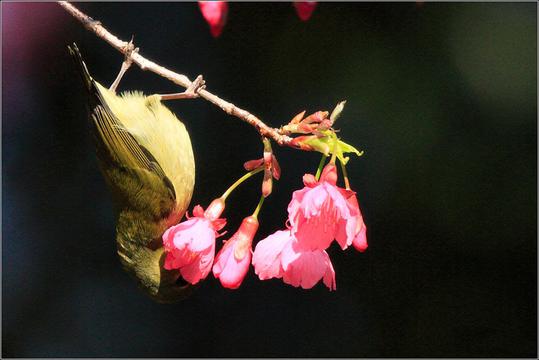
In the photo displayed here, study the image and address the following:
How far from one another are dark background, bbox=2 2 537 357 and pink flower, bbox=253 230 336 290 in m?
1.68

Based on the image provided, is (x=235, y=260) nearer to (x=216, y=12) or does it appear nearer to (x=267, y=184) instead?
(x=267, y=184)

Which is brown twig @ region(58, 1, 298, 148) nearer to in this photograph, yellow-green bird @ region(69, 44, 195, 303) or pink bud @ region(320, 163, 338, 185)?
pink bud @ region(320, 163, 338, 185)

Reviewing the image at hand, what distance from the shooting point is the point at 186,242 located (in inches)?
59.6

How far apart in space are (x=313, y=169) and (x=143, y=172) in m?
1.40

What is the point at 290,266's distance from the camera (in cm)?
145

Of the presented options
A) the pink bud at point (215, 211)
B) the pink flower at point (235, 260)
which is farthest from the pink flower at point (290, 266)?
the pink bud at point (215, 211)

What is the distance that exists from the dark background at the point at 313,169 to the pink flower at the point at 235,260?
1.60m

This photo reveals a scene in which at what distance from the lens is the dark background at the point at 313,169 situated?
3.13 m

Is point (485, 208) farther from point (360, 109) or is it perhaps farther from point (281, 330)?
point (281, 330)

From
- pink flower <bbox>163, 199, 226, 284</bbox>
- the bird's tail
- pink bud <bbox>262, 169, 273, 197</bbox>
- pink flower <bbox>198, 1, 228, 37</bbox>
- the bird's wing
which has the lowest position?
pink flower <bbox>163, 199, 226, 284</bbox>

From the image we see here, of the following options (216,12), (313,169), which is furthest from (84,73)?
(313,169)

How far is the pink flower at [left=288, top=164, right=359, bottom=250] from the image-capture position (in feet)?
4.50

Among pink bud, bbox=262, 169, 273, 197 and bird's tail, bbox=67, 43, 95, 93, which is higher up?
bird's tail, bbox=67, 43, 95, 93

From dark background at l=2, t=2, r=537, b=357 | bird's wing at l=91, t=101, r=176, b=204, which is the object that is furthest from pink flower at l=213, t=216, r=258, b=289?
dark background at l=2, t=2, r=537, b=357
